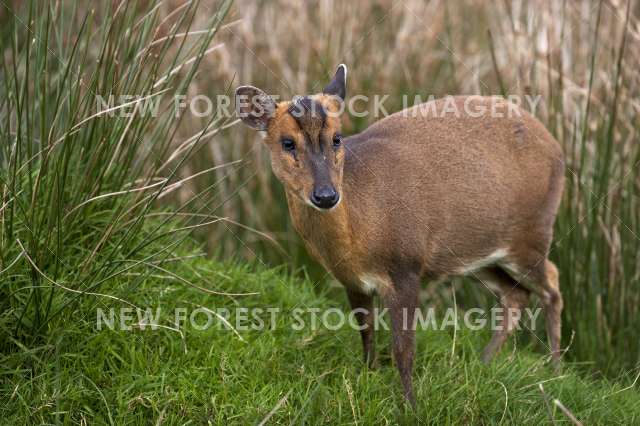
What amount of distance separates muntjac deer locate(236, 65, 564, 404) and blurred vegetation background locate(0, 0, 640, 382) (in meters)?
0.30

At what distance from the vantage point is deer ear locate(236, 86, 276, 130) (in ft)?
15.2

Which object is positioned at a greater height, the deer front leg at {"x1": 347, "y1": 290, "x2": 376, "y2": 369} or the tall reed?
the tall reed

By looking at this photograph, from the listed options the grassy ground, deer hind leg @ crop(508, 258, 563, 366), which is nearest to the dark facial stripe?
the grassy ground

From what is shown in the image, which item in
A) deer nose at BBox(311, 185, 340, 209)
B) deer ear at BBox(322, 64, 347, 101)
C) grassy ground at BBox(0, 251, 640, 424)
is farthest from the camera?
deer ear at BBox(322, 64, 347, 101)

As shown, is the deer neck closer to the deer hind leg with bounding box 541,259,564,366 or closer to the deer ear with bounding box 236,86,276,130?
the deer ear with bounding box 236,86,276,130

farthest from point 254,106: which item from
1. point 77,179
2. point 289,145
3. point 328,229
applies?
point 77,179

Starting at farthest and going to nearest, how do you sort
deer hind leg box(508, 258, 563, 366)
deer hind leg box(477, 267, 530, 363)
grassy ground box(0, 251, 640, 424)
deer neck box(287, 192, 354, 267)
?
deer hind leg box(477, 267, 530, 363)
deer hind leg box(508, 258, 563, 366)
deer neck box(287, 192, 354, 267)
grassy ground box(0, 251, 640, 424)

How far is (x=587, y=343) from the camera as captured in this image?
578 centimetres

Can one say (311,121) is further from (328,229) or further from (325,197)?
(328,229)

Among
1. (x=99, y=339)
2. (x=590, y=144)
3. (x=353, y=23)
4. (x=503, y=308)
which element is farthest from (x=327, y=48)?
(x=99, y=339)

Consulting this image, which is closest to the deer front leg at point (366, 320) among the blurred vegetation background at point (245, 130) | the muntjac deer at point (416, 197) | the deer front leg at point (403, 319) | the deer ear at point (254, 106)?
the muntjac deer at point (416, 197)

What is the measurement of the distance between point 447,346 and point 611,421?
95cm

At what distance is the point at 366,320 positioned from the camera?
487 cm

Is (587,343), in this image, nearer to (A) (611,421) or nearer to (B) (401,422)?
(A) (611,421)
